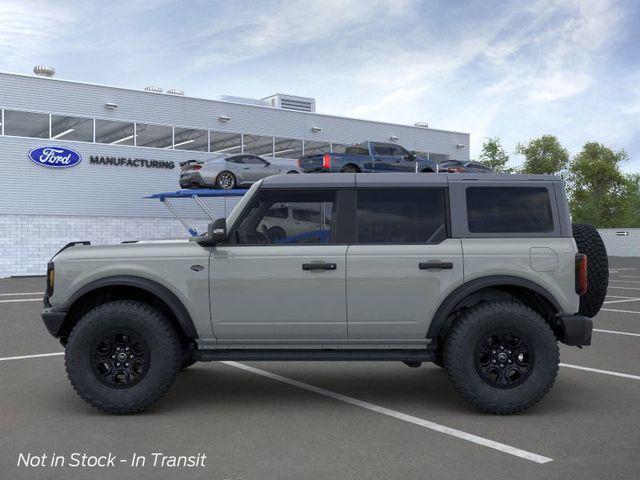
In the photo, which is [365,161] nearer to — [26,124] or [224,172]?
[224,172]

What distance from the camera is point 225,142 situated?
32.4m

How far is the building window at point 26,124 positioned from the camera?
27031 mm

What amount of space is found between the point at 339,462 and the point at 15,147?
26365mm

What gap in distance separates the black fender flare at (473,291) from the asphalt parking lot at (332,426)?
761mm

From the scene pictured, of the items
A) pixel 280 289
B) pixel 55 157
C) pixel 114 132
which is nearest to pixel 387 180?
pixel 280 289

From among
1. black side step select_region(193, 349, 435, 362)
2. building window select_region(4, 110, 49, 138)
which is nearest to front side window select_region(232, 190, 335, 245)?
black side step select_region(193, 349, 435, 362)

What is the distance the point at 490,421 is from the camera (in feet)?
17.8

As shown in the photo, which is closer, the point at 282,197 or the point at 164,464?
the point at 164,464

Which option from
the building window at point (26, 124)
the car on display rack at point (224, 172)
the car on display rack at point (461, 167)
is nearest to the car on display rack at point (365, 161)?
the car on display rack at point (461, 167)

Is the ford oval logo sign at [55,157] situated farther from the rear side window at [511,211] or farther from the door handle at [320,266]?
the rear side window at [511,211]

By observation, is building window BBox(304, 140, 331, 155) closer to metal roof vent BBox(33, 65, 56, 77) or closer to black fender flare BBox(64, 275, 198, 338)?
metal roof vent BBox(33, 65, 56, 77)

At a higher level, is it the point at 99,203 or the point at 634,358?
the point at 99,203

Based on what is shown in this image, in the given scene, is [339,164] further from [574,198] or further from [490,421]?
[574,198]

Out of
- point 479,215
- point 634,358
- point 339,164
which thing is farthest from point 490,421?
point 339,164
